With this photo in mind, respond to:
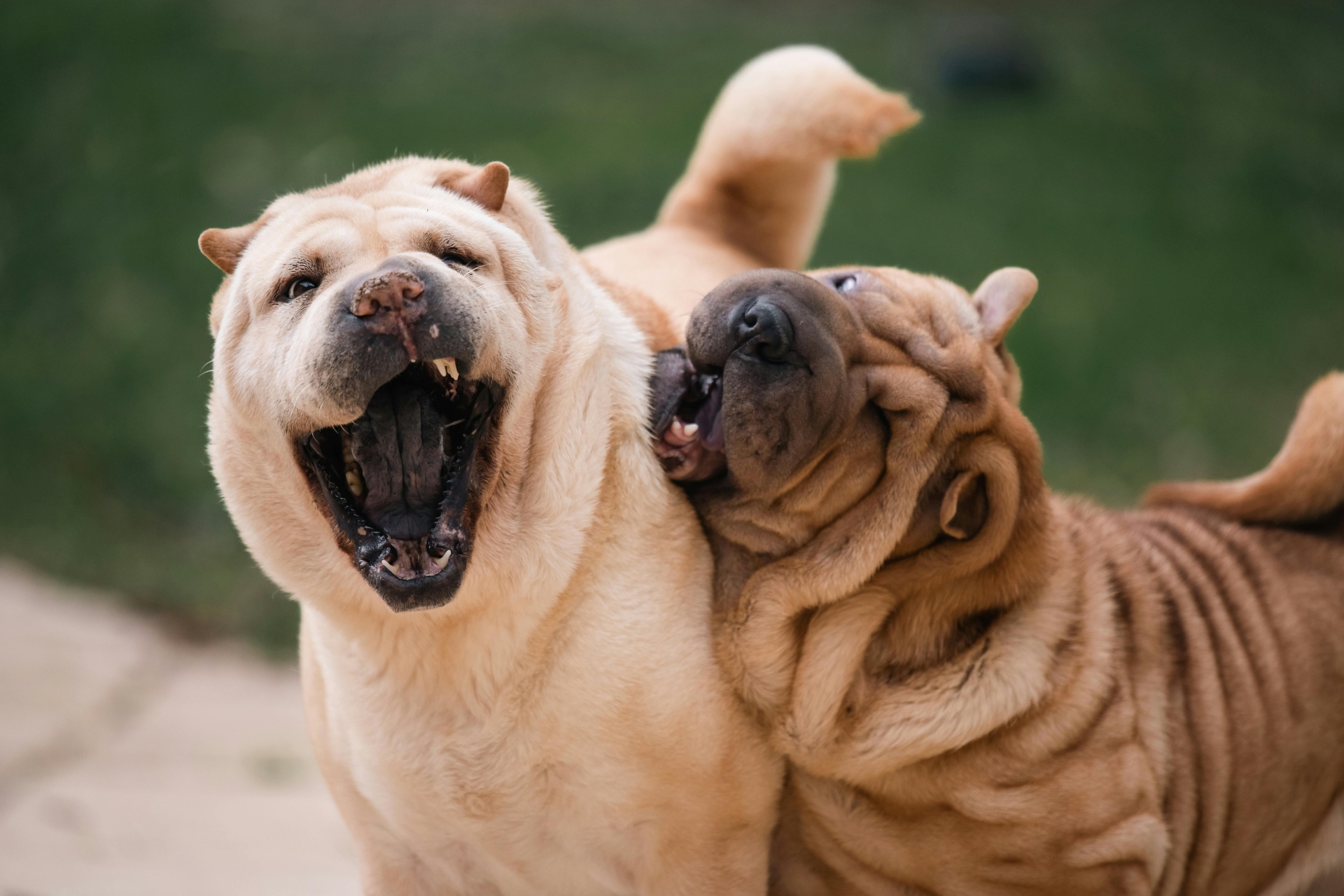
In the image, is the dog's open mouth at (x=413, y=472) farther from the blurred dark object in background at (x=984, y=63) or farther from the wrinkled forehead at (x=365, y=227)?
the blurred dark object in background at (x=984, y=63)

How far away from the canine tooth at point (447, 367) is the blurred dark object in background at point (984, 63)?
912 centimetres

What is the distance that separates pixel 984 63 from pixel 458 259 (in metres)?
9.10

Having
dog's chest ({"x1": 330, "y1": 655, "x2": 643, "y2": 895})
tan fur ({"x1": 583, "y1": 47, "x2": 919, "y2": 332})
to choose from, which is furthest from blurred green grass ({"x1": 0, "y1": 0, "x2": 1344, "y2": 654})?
dog's chest ({"x1": 330, "y1": 655, "x2": 643, "y2": 895})

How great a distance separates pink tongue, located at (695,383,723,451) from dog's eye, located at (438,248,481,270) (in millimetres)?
666

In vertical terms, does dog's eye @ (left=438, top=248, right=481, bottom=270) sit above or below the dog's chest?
above

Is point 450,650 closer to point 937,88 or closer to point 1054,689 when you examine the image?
point 1054,689

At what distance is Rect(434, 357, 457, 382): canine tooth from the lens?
276cm

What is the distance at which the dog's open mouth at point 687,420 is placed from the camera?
3205mm

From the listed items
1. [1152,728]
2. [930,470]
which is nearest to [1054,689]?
[1152,728]

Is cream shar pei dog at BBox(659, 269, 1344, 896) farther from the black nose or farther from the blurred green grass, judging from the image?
the blurred green grass

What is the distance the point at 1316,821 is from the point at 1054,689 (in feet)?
3.72

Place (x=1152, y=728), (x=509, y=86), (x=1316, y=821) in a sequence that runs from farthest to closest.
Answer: (x=509, y=86) < (x=1316, y=821) < (x=1152, y=728)

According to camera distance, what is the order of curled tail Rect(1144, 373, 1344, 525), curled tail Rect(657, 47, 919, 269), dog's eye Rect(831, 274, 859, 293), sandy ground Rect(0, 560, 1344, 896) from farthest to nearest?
curled tail Rect(657, 47, 919, 269), sandy ground Rect(0, 560, 1344, 896), curled tail Rect(1144, 373, 1344, 525), dog's eye Rect(831, 274, 859, 293)

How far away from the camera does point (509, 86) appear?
10898mm
